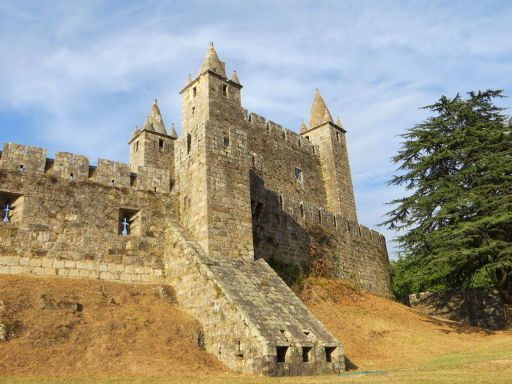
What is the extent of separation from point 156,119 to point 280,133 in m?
8.20

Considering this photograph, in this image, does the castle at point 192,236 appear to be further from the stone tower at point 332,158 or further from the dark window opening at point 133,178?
the stone tower at point 332,158

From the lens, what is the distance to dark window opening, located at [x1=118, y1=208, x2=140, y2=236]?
18219 millimetres

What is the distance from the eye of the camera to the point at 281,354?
13.6 metres

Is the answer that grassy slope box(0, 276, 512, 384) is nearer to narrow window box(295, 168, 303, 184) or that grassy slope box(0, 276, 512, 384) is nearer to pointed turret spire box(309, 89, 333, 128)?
narrow window box(295, 168, 303, 184)

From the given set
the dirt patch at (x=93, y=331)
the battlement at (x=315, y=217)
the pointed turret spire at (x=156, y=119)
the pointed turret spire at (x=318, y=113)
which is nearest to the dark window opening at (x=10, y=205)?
the dirt patch at (x=93, y=331)

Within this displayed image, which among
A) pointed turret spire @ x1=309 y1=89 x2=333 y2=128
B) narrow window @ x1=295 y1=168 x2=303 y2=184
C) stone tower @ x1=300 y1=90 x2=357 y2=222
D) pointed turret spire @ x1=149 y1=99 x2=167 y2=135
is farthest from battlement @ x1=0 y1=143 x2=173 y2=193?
pointed turret spire @ x1=309 y1=89 x2=333 y2=128

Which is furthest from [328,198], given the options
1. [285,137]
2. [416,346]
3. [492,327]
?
[416,346]

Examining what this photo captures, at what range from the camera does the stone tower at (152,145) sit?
31.1 meters

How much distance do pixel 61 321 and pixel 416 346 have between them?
39.8 feet

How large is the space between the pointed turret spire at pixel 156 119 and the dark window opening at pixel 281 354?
21596mm

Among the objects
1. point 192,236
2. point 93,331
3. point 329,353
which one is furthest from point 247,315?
point 192,236

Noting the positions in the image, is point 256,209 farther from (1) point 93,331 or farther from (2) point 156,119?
(2) point 156,119

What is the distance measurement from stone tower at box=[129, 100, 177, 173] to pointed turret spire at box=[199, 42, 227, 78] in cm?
557

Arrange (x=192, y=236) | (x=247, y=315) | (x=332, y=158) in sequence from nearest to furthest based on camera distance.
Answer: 1. (x=247, y=315)
2. (x=192, y=236)
3. (x=332, y=158)
